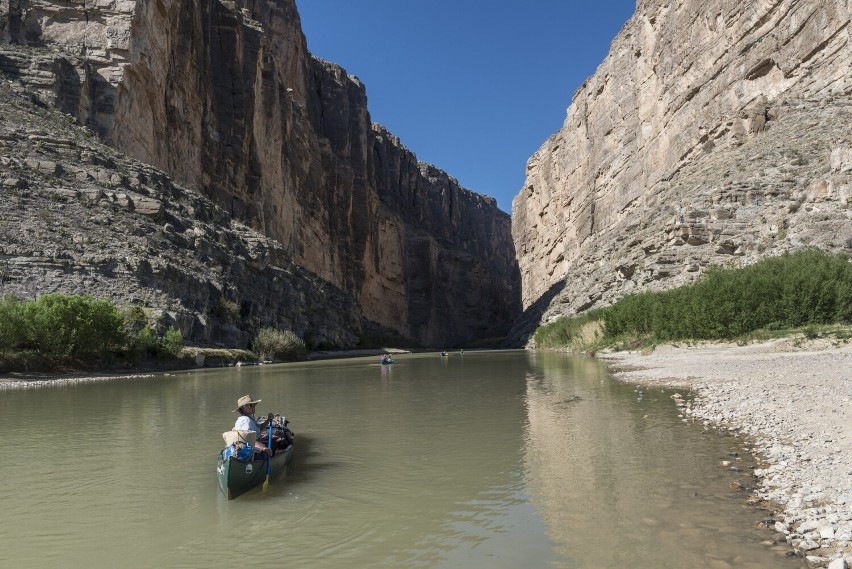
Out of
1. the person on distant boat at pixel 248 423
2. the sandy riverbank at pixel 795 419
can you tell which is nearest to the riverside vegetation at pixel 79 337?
the person on distant boat at pixel 248 423

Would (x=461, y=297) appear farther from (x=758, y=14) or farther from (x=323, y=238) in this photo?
(x=758, y=14)

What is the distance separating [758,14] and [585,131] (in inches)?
1663

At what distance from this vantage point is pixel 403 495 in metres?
8.09

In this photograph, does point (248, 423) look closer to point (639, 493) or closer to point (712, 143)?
point (639, 493)

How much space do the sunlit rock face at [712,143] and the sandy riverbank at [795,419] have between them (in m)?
19.5

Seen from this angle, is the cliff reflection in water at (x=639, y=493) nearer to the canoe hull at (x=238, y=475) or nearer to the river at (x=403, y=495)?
the river at (x=403, y=495)

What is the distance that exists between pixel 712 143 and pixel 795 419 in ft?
174

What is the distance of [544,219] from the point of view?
11406 cm

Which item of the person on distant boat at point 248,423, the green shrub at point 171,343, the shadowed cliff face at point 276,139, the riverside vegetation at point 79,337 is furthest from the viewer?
the shadowed cliff face at point 276,139

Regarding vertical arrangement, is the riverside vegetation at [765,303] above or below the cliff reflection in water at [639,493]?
above

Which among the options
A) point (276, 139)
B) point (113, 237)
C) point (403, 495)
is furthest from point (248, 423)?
point (276, 139)

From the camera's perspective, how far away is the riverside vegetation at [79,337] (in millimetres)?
28141

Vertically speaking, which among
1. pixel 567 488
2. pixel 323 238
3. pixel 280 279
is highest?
pixel 323 238

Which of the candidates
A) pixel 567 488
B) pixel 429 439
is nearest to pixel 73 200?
pixel 429 439
